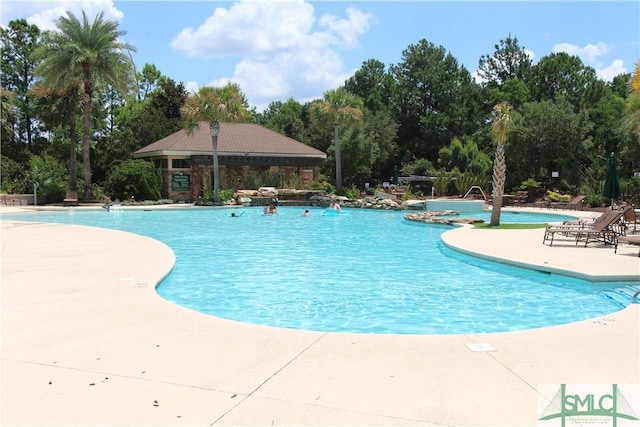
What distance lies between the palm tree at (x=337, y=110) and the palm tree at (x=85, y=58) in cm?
1410

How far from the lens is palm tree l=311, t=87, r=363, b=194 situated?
39.4 metres

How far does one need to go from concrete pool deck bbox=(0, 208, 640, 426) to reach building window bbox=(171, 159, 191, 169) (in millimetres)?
30514

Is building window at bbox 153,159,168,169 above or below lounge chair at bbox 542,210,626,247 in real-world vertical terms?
above

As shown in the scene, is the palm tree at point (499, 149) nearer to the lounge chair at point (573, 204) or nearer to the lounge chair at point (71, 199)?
the lounge chair at point (573, 204)

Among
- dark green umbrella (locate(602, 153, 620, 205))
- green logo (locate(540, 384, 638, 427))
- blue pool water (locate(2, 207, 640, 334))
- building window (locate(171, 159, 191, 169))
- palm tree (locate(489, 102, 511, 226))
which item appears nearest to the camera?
green logo (locate(540, 384, 638, 427))

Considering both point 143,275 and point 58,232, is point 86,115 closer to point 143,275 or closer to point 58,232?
point 58,232

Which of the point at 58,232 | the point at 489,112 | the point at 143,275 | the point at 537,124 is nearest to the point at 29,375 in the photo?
the point at 143,275

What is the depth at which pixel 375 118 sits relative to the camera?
1959 inches

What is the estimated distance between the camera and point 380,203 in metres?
31.5

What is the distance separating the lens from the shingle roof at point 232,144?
37.2 meters

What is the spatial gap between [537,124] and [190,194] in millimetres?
24797

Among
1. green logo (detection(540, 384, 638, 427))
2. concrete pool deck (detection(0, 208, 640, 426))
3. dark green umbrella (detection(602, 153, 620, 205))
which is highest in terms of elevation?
dark green umbrella (detection(602, 153, 620, 205))

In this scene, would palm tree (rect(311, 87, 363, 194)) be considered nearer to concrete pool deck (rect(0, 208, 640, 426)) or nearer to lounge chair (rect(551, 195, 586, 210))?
lounge chair (rect(551, 195, 586, 210))

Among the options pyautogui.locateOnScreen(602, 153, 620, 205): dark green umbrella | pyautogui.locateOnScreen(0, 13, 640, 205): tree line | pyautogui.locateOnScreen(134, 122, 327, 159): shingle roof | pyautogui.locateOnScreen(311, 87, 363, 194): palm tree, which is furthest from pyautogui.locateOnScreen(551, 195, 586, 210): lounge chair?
pyautogui.locateOnScreen(134, 122, 327, 159): shingle roof
